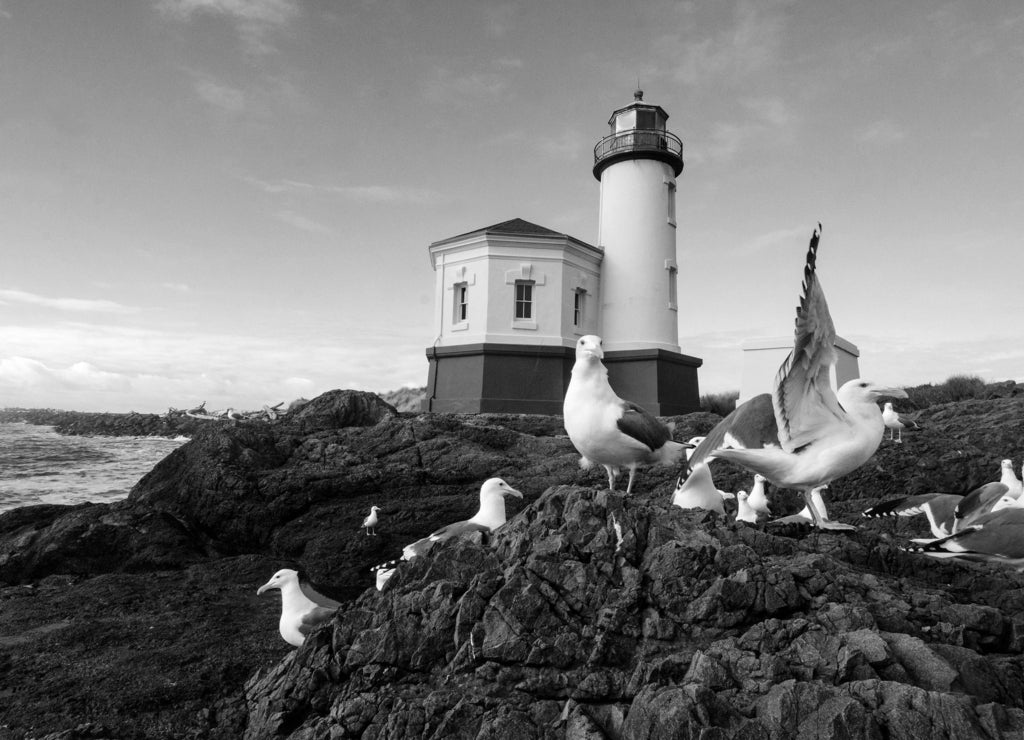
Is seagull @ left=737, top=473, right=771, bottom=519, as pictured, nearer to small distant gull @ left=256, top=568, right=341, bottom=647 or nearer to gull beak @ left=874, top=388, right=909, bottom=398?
gull beak @ left=874, top=388, right=909, bottom=398

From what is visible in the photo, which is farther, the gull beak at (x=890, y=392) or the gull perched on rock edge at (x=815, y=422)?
the gull beak at (x=890, y=392)

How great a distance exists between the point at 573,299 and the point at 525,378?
3186 mm

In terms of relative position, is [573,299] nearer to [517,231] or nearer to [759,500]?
[517,231]

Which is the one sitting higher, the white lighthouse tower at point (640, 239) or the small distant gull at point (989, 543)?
the white lighthouse tower at point (640, 239)

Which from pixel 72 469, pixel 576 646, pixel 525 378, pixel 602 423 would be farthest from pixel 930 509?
pixel 72 469

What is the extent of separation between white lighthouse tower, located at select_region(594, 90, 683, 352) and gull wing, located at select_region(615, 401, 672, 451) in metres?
15.7

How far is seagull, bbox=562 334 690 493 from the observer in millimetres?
6715

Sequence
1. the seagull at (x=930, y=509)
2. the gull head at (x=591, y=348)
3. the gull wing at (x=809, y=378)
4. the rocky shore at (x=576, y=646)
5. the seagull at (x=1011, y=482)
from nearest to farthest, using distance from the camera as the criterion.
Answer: the rocky shore at (x=576, y=646)
the gull wing at (x=809, y=378)
the gull head at (x=591, y=348)
the seagull at (x=930, y=509)
the seagull at (x=1011, y=482)

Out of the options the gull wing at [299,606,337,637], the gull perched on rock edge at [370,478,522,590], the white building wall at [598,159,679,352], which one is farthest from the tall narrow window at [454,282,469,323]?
the gull wing at [299,606,337,637]

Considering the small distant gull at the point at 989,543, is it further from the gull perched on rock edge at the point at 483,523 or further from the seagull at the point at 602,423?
the gull perched on rock edge at the point at 483,523

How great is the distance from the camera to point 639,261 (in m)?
23.1

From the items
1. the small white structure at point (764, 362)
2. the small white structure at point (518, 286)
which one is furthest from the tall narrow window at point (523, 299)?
the small white structure at point (764, 362)

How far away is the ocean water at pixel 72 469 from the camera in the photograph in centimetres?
1844

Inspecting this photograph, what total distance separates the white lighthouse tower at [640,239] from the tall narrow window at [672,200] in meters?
0.03
